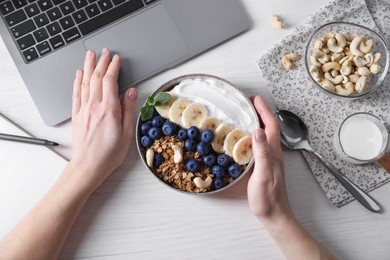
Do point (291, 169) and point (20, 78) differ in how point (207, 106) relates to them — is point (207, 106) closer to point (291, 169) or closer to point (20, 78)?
point (291, 169)

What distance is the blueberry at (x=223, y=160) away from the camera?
29.7 inches

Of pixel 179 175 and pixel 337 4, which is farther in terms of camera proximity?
pixel 337 4

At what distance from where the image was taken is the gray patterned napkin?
818mm

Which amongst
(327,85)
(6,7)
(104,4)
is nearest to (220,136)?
(327,85)

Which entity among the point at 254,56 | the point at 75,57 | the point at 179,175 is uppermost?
the point at 75,57

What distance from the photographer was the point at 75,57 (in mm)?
815

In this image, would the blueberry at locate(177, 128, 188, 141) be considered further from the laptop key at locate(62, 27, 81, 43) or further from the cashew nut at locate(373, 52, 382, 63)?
the cashew nut at locate(373, 52, 382, 63)

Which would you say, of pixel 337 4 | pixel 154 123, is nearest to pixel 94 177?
pixel 154 123

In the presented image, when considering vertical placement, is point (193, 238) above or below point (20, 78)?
below

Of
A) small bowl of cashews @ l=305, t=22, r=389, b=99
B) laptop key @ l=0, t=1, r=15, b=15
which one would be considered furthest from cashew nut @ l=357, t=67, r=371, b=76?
laptop key @ l=0, t=1, r=15, b=15

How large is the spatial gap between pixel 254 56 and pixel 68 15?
363 millimetres

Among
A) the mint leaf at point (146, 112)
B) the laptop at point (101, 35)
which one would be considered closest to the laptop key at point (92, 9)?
the laptop at point (101, 35)

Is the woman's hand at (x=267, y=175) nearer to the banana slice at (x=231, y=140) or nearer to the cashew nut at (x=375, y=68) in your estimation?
the banana slice at (x=231, y=140)

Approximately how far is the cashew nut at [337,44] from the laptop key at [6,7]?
60 cm
